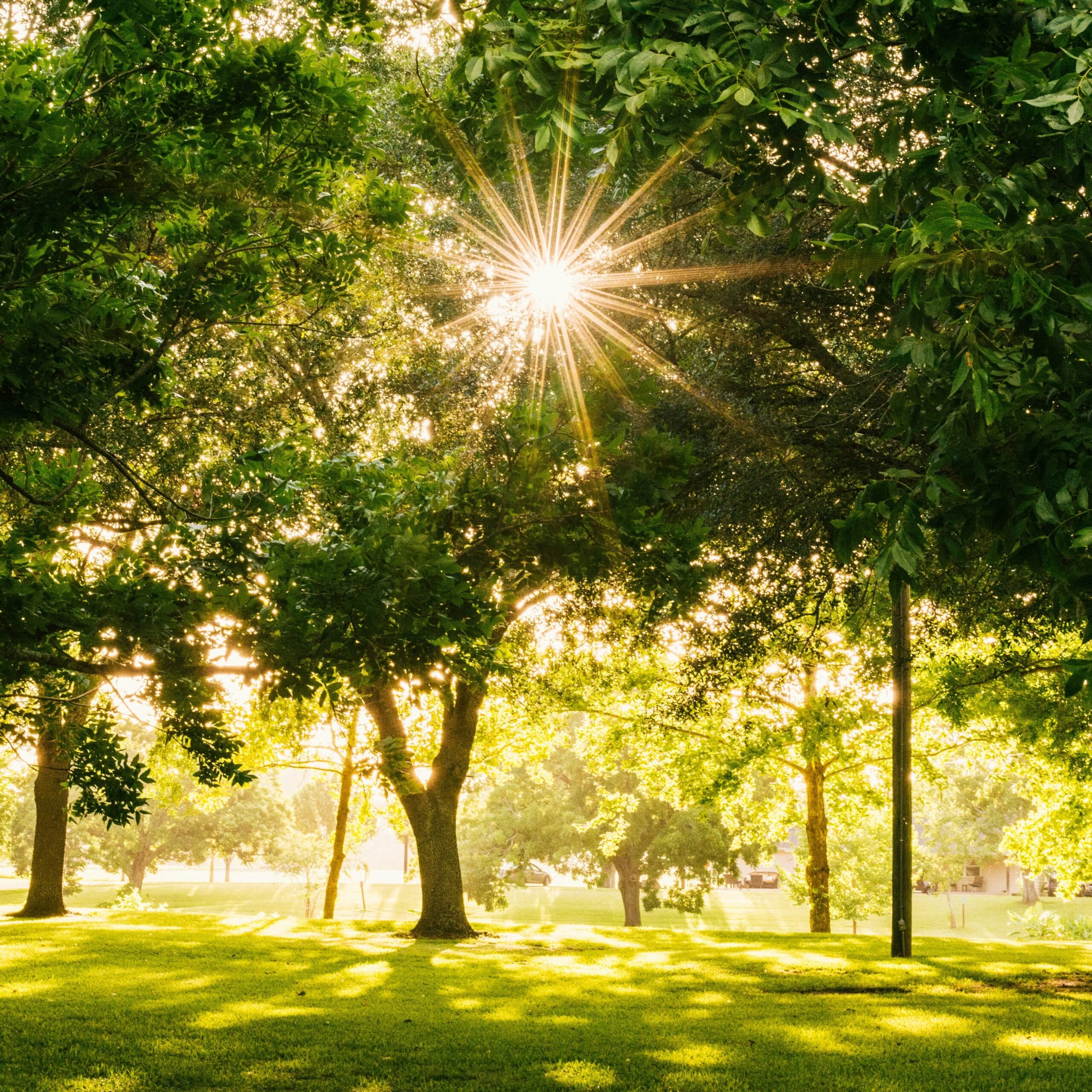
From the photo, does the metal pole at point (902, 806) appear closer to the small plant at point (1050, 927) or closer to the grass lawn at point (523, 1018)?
the grass lawn at point (523, 1018)

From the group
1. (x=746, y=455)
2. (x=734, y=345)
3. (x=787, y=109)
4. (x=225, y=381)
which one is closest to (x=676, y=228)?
(x=734, y=345)

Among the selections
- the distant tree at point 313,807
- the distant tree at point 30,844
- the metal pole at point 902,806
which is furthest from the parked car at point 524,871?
the metal pole at point 902,806

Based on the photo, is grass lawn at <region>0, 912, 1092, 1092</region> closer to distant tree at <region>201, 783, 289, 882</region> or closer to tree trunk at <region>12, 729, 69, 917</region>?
tree trunk at <region>12, 729, 69, 917</region>

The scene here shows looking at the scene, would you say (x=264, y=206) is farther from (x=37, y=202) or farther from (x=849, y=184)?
(x=849, y=184)

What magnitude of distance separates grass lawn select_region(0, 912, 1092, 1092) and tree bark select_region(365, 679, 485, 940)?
2.00 meters

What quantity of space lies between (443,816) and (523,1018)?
10.4m

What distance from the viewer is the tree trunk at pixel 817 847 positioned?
26578mm

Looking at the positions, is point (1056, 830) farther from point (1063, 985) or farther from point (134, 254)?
point (134, 254)

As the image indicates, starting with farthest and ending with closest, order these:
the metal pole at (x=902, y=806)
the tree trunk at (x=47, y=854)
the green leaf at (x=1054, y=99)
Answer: the tree trunk at (x=47, y=854) → the metal pole at (x=902, y=806) → the green leaf at (x=1054, y=99)

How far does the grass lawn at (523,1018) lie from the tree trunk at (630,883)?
2769 cm

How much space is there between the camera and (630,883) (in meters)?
45.1

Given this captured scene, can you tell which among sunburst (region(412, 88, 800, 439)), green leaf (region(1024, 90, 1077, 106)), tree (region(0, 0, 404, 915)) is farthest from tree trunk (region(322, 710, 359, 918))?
green leaf (region(1024, 90, 1077, 106))

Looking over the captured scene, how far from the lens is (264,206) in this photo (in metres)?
6.87

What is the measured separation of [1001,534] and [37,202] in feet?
17.2
